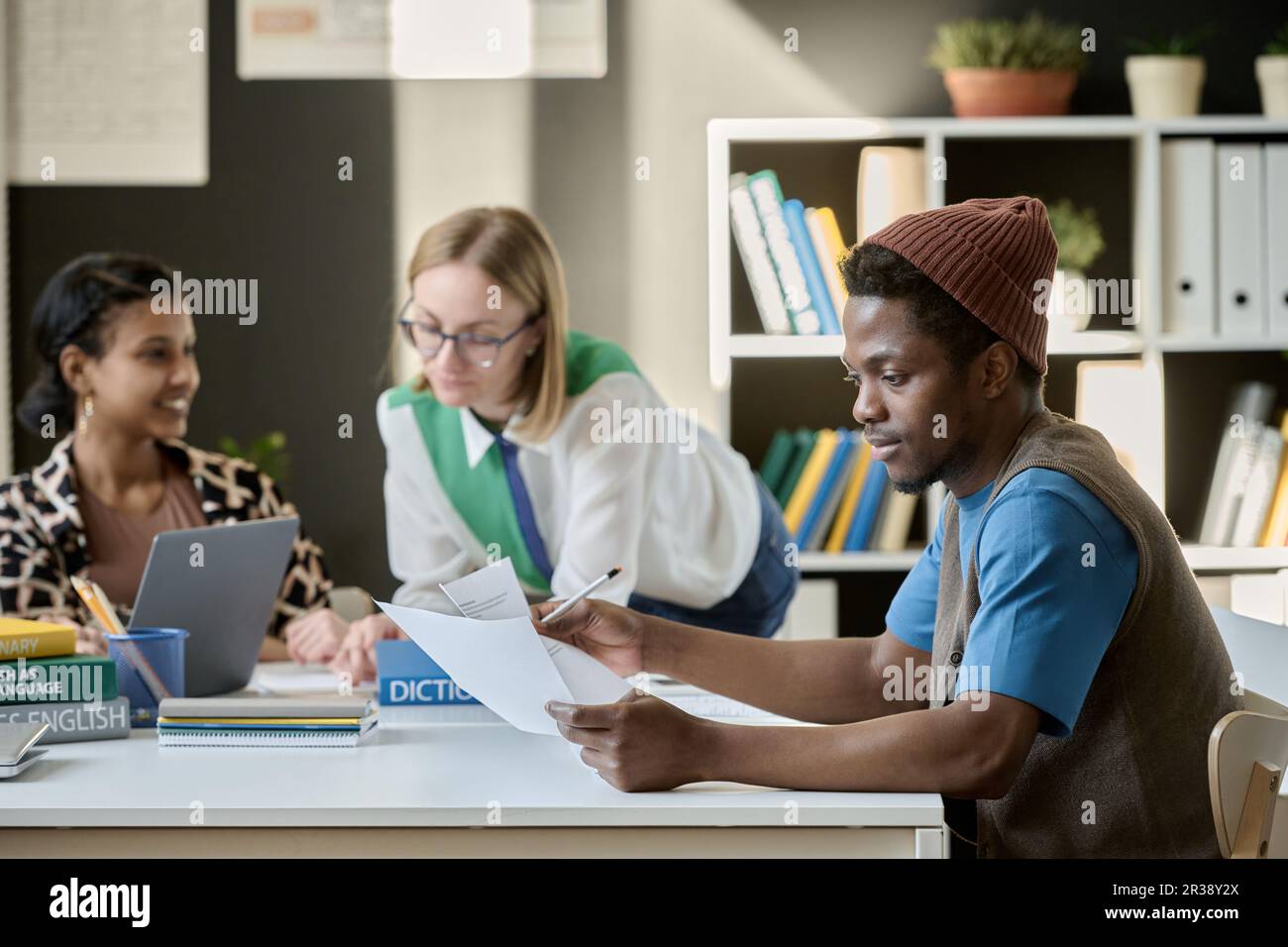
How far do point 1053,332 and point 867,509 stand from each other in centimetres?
60

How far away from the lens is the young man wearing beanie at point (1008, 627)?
1311 mm

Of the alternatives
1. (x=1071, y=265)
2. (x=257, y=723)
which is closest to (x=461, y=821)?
(x=257, y=723)

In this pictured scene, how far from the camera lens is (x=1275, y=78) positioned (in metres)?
3.38

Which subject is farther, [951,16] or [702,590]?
[951,16]

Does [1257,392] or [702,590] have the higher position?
[1257,392]

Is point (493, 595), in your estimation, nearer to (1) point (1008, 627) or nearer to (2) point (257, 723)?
(2) point (257, 723)

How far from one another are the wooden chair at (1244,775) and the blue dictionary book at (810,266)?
79.1 inches

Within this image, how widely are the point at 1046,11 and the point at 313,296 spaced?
2026 mm

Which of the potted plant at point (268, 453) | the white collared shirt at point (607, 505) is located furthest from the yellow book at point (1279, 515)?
the potted plant at point (268, 453)

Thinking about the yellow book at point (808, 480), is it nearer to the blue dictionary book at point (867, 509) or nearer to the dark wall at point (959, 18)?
the blue dictionary book at point (867, 509)

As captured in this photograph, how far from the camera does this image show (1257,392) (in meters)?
3.37
